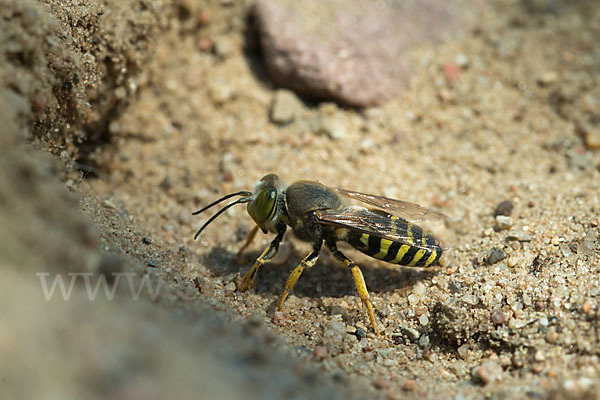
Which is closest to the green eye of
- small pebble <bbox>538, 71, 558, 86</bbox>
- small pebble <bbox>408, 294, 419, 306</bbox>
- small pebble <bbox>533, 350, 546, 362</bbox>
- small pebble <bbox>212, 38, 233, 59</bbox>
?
small pebble <bbox>408, 294, 419, 306</bbox>

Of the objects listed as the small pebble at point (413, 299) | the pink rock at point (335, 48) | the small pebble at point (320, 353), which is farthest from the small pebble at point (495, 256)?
the pink rock at point (335, 48)

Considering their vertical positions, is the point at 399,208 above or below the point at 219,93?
below

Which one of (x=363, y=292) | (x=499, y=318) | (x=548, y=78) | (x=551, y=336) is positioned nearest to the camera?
(x=551, y=336)

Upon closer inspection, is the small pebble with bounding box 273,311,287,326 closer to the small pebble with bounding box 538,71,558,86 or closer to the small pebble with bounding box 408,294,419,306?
the small pebble with bounding box 408,294,419,306

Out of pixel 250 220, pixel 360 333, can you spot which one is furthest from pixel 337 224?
pixel 250 220

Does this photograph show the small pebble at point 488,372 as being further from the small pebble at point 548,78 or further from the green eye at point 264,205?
the small pebble at point 548,78

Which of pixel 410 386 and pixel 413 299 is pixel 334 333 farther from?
pixel 413 299

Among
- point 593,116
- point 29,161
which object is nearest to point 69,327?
point 29,161
